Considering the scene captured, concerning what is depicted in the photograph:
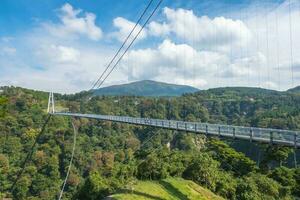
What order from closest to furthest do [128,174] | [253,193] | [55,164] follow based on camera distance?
1. [253,193]
2. [128,174]
3. [55,164]

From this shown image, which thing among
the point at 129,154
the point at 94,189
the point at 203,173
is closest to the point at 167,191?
the point at 203,173

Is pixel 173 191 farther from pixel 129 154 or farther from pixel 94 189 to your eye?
pixel 129 154

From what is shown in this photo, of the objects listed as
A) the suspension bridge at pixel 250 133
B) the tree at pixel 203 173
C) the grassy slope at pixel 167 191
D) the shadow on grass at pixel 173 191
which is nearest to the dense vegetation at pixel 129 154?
the tree at pixel 203 173

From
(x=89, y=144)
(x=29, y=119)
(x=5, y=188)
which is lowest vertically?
(x=5, y=188)

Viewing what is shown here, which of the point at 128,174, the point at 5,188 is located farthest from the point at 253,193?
the point at 5,188

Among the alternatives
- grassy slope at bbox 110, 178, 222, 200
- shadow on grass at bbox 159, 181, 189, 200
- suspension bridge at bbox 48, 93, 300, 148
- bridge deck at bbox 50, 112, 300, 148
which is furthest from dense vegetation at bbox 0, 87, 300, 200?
suspension bridge at bbox 48, 93, 300, 148

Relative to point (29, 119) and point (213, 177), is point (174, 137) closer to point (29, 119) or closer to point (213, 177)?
point (29, 119)
